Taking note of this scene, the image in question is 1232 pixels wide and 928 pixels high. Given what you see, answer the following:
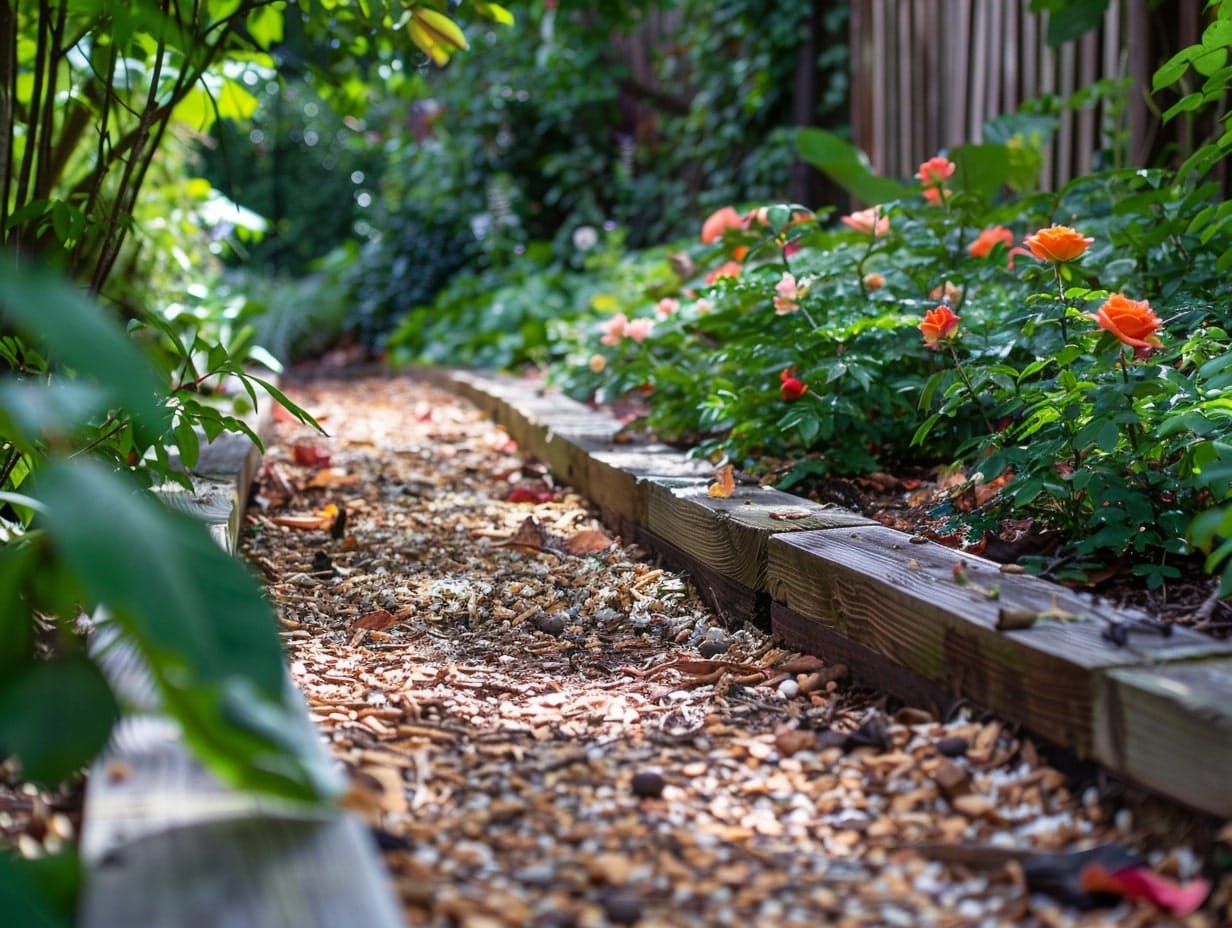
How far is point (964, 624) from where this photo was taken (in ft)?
4.58

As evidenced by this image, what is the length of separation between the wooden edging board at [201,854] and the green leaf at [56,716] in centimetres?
3

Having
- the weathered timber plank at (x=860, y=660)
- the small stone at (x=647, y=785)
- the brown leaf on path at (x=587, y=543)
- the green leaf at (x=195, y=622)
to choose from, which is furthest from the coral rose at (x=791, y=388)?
the green leaf at (x=195, y=622)

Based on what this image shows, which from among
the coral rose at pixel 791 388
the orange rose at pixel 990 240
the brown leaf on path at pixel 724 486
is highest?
the orange rose at pixel 990 240

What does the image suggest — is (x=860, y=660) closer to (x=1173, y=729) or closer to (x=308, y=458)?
(x=1173, y=729)

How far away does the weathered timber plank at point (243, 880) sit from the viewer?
812 mm

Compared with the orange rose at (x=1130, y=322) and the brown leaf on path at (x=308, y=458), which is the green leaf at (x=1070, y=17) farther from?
the brown leaf on path at (x=308, y=458)

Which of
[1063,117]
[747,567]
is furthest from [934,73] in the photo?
[747,567]

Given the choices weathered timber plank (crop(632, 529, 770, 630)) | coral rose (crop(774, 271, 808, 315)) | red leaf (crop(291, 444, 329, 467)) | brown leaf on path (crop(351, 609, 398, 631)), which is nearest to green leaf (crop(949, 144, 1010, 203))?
coral rose (crop(774, 271, 808, 315))

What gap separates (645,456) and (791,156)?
339 centimetres

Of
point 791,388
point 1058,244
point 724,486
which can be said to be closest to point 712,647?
point 724,486

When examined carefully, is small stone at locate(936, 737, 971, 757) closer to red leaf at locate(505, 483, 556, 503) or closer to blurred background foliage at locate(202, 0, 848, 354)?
red leaf at locate(505, 483, 556, 503)

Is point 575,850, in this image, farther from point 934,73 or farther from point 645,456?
point 934,73

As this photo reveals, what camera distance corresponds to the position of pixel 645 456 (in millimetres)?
2799

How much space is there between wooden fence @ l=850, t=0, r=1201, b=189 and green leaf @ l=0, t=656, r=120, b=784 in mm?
3363
